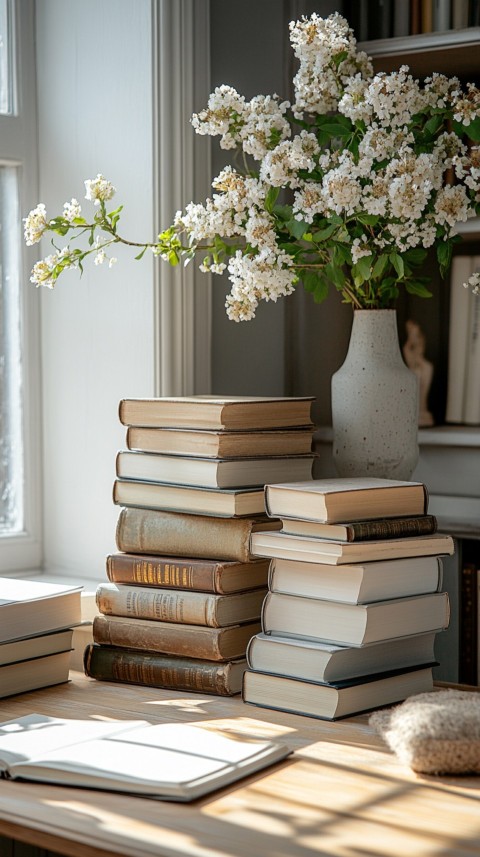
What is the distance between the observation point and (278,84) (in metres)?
1.91

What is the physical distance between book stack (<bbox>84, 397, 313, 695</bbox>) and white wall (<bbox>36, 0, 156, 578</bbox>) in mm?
274

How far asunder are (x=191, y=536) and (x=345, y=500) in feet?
0.85

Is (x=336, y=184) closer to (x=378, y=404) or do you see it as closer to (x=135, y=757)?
(x=378, y=404)

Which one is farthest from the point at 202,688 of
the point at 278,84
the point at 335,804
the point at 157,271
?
the point at 278,84

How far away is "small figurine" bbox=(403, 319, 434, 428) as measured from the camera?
6.09ft

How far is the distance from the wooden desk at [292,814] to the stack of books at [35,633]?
34cm

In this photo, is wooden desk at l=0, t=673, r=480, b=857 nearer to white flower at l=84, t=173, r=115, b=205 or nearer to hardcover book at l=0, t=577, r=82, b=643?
hardcover book at l=0, t=577, r=82, b=643

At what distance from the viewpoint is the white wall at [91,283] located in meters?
1.76

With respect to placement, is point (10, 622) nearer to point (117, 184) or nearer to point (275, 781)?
point (275, 781)

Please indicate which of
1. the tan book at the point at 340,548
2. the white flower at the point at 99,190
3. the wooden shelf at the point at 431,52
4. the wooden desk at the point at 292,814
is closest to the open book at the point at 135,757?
the wooden desk at the point at 292,814

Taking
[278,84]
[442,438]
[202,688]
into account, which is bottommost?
[202,688]

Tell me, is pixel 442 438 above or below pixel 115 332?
below

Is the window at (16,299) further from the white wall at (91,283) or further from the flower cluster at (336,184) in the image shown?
the flower cluster at (336,184)

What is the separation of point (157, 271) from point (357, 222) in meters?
0.39
